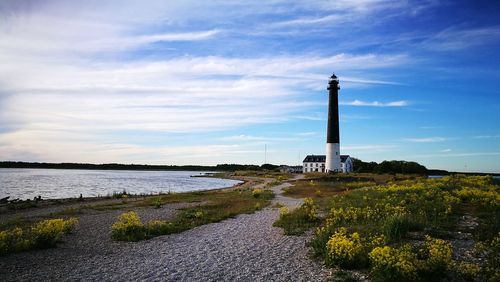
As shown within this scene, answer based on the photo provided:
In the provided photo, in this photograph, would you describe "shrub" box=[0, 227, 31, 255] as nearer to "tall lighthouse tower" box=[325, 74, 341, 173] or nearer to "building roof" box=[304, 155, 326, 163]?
"tall lighthouse tower" box=[325, 74, 341, 173]

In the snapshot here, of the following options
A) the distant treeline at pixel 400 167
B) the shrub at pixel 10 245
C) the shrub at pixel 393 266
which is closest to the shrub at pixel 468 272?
the shrub at pixel 393 266

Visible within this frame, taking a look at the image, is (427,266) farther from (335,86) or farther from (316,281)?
(335,86)

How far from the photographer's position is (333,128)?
6912 centimetres

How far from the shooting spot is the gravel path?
9.95 m

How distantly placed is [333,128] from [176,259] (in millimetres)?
60626

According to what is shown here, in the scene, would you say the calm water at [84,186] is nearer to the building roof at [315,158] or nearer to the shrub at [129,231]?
the building roof at [315,158]

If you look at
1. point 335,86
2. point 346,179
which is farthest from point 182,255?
point 335,86

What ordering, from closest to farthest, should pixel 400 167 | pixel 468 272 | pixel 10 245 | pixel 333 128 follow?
pixel 468 272, pixel 10 245, pixel 333 128, pixel 400 167

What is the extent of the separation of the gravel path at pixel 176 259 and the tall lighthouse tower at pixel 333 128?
A: 180ft

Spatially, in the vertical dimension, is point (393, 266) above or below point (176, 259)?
above

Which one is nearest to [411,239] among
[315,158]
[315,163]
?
[315,163]

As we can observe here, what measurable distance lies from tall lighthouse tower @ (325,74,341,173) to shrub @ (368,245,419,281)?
61263mm

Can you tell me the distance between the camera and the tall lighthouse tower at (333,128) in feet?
227

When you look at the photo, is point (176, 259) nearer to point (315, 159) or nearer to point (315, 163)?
point (315, 163)
